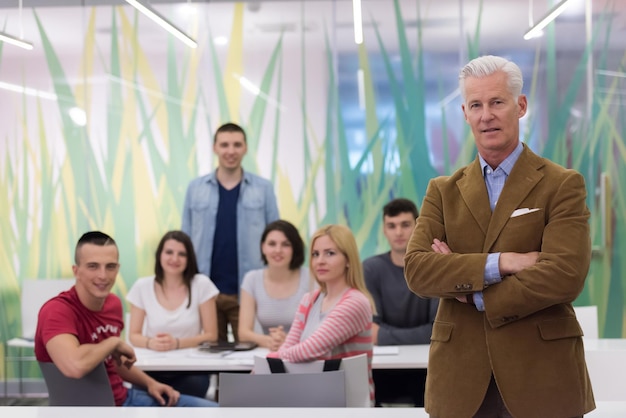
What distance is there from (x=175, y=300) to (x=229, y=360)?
2.91 feet

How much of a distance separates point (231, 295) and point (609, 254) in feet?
10.1

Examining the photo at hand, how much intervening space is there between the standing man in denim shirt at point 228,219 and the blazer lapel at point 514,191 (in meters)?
3.79

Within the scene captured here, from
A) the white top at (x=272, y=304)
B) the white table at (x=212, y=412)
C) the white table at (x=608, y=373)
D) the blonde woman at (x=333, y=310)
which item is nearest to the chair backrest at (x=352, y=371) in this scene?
the blonde woman at (x=333, y=310)

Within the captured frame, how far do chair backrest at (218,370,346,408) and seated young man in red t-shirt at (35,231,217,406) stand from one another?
0.74 meters

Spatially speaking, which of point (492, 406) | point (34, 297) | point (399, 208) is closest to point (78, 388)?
point (492, 406)

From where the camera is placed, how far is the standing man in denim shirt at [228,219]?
5656mm

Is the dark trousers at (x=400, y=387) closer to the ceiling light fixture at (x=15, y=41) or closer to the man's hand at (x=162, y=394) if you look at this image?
the man's hand at (x=162, y=394)

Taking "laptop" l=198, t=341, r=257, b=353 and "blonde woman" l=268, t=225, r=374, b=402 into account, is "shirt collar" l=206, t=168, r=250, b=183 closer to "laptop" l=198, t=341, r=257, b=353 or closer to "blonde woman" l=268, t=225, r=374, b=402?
"laptop" l=198, t=341, r=257, b=353

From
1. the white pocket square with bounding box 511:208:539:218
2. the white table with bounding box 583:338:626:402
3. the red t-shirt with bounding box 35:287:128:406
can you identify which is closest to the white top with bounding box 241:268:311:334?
the red t-shirt with bounding box 35:287:128:406

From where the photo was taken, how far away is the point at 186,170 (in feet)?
22.3

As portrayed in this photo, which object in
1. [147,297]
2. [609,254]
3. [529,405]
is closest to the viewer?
[529,405]

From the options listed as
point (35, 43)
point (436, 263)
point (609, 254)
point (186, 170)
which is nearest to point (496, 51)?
point (609, 254)

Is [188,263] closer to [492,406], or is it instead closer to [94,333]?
[94,333]

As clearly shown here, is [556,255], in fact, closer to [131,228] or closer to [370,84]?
[370,84]
